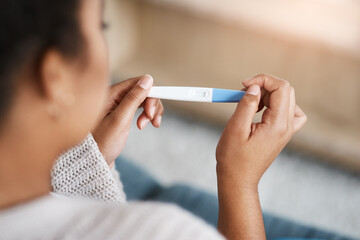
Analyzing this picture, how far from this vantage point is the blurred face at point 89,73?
38 cm

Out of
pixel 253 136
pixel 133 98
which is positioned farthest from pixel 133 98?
pixel 253 136

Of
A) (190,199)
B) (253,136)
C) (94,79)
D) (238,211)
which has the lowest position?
(190,199)

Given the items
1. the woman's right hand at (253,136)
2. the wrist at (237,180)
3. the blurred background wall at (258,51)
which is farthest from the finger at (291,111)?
the blurred background wall at (258,51)

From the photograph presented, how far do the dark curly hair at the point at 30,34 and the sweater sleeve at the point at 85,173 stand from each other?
0.30 meters

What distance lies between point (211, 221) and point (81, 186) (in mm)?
332

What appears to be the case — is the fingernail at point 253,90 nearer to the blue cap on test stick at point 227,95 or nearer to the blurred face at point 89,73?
the blue cap on test stick at point 227,95

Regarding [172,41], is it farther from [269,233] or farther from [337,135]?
[269,233]

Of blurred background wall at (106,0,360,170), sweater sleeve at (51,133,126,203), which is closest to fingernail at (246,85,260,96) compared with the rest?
sweater sleeve at (51,133,126,203)

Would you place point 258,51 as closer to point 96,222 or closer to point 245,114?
point 245,114

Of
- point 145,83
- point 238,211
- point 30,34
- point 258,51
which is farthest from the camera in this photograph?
point 258,51

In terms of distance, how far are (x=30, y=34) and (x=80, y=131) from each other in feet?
0.41

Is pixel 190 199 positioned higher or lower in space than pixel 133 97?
lower

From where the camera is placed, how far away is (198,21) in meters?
1.46

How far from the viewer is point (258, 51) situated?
1.41 meters
